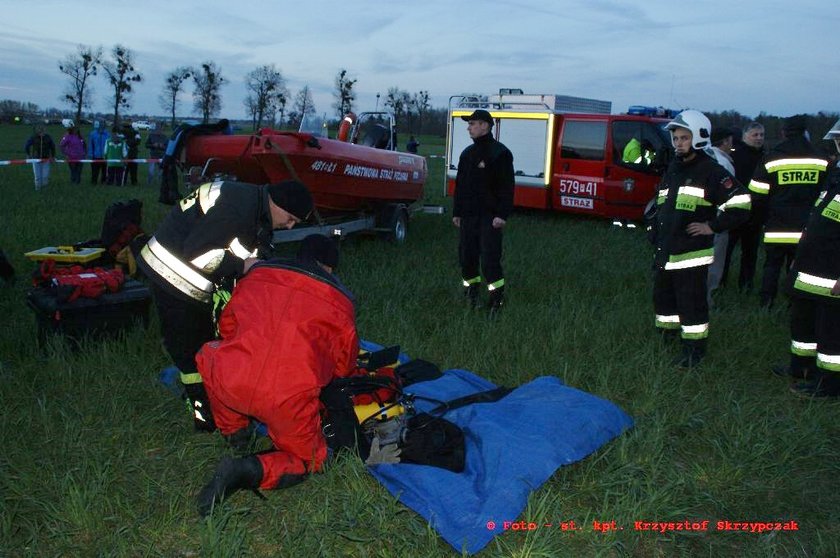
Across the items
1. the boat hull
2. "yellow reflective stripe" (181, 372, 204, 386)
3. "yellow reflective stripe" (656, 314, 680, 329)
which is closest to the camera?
"yellow reflective stripe" (181, 372, 204, 386)

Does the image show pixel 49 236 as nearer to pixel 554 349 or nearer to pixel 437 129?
pixel 554 349

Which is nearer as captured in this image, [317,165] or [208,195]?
[208,195]

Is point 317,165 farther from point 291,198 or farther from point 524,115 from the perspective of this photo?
point 524,115

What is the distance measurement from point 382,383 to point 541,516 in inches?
40.2

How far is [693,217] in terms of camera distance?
4.89m

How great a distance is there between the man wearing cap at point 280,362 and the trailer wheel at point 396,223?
6823 millimetres

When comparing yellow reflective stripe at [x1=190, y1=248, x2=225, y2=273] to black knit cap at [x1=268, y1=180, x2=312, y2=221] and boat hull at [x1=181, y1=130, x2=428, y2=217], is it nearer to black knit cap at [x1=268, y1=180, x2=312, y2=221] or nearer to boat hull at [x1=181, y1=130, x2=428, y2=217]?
black knit cap at [x1=268, y1=180, x2=312, y2=221]

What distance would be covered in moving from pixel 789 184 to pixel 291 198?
479 cm

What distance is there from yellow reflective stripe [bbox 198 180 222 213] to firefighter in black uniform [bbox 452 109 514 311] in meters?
2.97

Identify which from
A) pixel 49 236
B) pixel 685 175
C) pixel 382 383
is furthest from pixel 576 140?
pixel 382 383

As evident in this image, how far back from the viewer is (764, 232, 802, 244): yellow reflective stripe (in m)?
6.20

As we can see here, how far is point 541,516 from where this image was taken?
9.61 feet

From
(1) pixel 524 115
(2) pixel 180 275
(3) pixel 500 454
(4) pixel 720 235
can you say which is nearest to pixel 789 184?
(4) pixel 720 235

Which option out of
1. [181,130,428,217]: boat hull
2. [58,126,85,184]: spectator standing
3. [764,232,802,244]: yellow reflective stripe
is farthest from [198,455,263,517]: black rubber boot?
[58,126,85,184]: spectator standing
